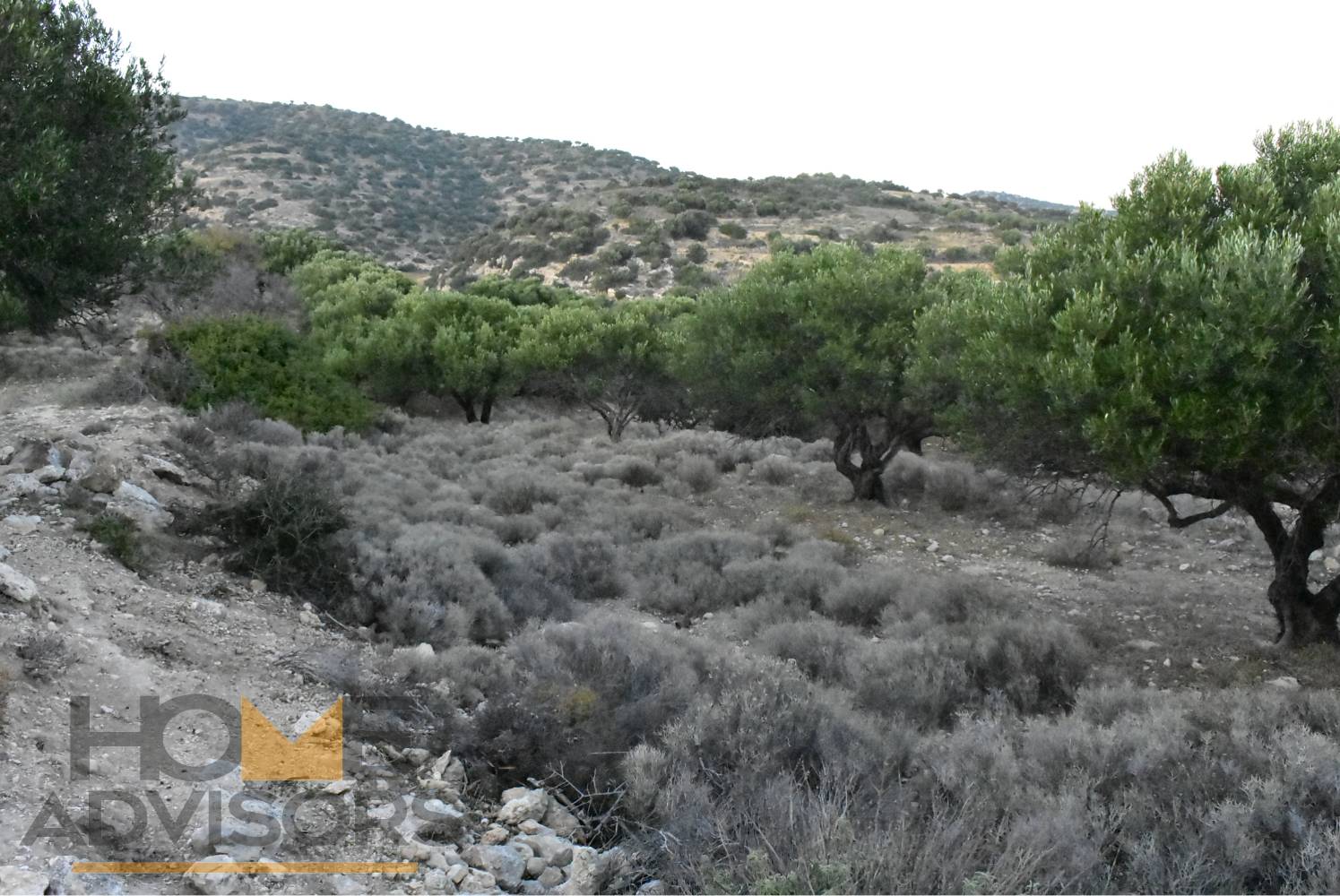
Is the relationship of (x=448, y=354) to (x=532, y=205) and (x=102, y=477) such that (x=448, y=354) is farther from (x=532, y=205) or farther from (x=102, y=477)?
(x=532, y=205)

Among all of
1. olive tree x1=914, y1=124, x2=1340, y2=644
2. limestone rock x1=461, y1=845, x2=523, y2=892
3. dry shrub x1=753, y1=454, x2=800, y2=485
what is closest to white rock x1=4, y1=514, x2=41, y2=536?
limestone rock x1=461, y1=845, x2=523, y2=892

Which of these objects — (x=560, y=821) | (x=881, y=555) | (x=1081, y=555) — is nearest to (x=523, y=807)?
(x=560, y=821)

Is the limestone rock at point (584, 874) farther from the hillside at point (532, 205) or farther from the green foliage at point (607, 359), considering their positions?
the hillside at point (532, 205)

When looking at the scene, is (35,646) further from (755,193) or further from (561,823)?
(755,193)

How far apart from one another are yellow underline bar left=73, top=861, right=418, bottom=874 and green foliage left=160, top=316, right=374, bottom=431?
13.6 metres

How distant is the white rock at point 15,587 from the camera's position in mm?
5863

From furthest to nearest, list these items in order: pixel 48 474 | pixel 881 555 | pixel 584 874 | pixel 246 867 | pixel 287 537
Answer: pixel 881 555 < pixel 48 474 < pixel 287 537 < pixel 584 874 < pixel 246 867

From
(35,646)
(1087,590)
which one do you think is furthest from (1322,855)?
(1087,590)

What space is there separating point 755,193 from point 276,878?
61.4 metres

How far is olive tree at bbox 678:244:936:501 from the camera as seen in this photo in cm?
1557

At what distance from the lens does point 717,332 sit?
17156mm

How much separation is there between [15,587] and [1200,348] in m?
9.24

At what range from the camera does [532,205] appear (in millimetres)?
69062

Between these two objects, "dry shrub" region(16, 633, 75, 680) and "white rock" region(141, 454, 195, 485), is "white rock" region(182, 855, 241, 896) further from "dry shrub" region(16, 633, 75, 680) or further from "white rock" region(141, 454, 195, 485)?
"white rock" region(141, 454, 195, 485)
